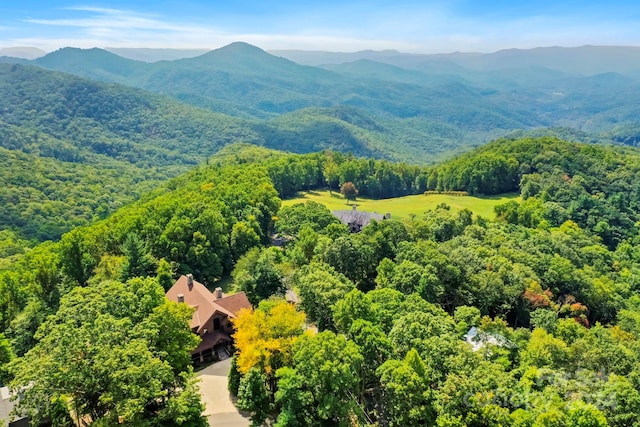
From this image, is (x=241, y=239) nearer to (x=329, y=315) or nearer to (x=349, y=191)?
(x=329, y=315)

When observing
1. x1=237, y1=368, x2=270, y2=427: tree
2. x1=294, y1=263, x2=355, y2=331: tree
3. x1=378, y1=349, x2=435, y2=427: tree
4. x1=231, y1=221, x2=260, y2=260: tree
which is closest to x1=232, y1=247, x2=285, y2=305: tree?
x1=294, y1=263, x2=355, y2=331: tree

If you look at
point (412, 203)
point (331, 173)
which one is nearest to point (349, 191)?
point (331, 173)

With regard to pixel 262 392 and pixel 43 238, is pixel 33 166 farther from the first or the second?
pixel 262 392

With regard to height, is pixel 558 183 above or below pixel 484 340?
below

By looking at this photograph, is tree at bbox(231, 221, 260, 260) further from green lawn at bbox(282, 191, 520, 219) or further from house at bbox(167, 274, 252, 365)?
green lawn at bbox(282, 191, 520, 219)

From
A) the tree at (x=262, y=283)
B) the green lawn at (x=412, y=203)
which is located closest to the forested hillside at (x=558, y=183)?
the green lawn at (x=412, y=203)

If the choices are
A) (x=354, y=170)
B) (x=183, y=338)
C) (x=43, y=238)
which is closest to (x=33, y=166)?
(x=43, y=238)
